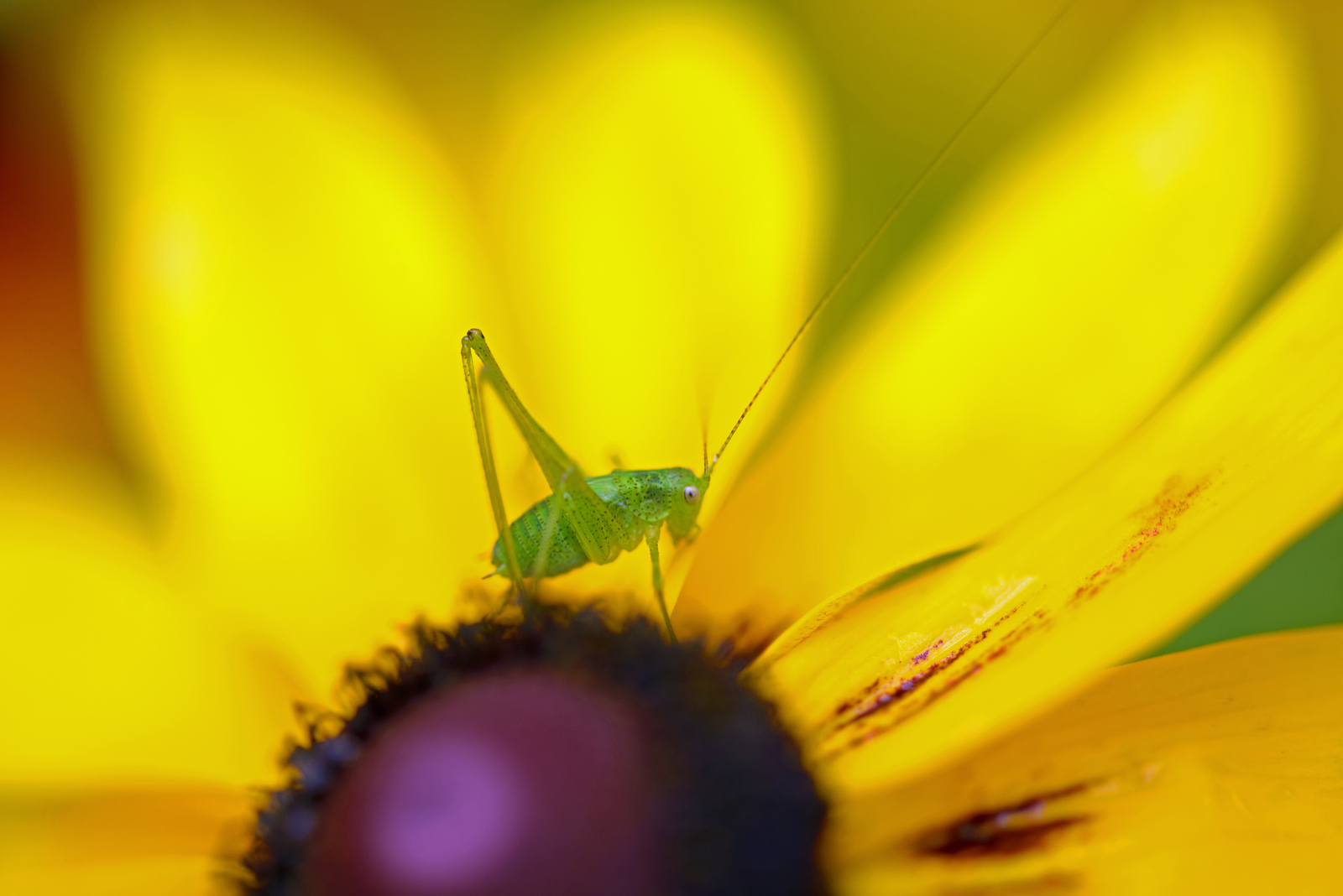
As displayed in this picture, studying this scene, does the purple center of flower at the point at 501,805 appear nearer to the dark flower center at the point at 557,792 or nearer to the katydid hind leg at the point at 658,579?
the dark flower center at the point at 557,792

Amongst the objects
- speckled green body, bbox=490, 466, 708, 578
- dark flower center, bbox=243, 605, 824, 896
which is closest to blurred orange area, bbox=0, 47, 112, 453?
speckled green body, bbox=490, 466, 708, 578

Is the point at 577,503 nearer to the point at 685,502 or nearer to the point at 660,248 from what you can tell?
the point at 685,502

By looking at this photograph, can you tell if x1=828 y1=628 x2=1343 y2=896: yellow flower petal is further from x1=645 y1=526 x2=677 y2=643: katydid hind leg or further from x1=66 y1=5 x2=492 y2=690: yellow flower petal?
x1=66 y1=5 x2=492 y2=690: yellow flower petal

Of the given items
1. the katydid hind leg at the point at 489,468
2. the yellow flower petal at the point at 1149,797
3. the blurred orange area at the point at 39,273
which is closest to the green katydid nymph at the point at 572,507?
the katydid hind leg at the point at 489,468

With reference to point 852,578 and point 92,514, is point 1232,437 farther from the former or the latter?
point 92,514

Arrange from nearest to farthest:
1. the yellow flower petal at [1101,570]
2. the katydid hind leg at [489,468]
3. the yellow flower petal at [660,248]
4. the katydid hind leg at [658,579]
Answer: the yellow flower petal at [1101,570], the katydid hind leg at [658,579], the katydid hind leg at [489,468], the yellow flower petal at [660,248]

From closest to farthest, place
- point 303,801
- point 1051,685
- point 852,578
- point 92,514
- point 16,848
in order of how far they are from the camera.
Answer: point 1051,685 → point 303,801 → point 852,578 → point 16,848 → point 92,514

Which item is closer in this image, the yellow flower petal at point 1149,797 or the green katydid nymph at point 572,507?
the yellow flower petal at point 1149,797

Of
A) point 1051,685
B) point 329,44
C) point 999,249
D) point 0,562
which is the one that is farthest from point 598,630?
point 329,44
